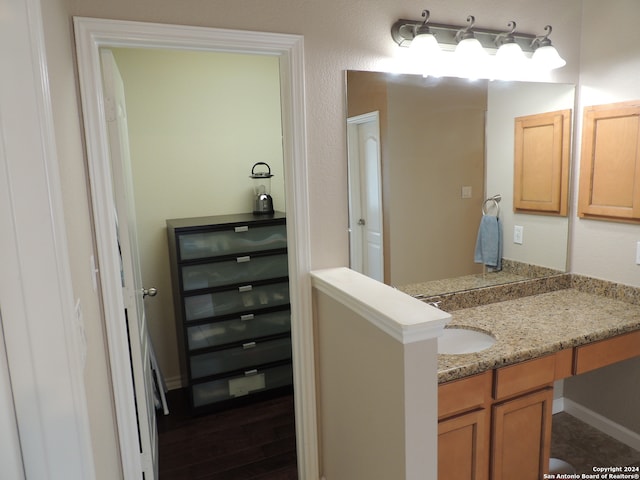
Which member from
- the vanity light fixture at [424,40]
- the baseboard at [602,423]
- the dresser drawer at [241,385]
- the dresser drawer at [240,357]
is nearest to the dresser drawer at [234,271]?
the dresser drawer at [240,357]

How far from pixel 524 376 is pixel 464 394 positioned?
310 mm

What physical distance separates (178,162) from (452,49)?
6.50 feet

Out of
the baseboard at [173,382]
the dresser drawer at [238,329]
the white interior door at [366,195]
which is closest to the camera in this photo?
the white interior door at [366,195]

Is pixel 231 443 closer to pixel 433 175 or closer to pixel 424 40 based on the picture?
pixel 433 175

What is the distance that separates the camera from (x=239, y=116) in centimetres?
329

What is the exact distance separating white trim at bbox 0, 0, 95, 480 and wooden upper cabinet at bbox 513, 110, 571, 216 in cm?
227

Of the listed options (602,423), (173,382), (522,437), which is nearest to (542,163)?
(522,437)

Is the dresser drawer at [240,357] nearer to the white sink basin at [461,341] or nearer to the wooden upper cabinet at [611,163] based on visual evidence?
the white sink basin at [461,341]

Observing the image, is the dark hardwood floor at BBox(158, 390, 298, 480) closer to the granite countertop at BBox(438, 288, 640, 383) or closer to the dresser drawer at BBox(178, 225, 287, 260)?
the dresser drawer at BBox(178, 225, 287, 260)

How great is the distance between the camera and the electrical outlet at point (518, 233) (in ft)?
8.12

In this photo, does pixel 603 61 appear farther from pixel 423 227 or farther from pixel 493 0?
pixel 423 227

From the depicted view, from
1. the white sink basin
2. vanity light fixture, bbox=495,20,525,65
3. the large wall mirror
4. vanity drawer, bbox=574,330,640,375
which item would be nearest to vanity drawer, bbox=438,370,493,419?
the white sink basin

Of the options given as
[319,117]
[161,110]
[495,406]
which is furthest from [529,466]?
[161,110]

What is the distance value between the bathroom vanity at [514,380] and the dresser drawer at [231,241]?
1.38 meters
